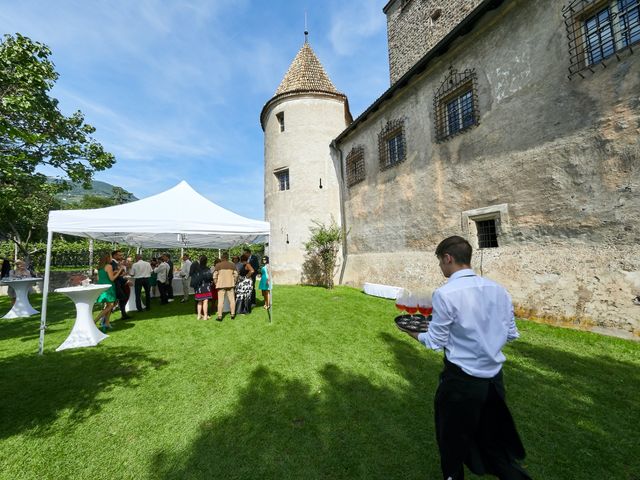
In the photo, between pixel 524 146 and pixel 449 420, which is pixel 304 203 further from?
pixel 449 420

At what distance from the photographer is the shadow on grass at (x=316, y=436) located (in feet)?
7.82

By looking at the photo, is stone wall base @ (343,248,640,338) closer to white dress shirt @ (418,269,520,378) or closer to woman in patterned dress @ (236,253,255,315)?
white dress shirt @ (418,269,520,378)

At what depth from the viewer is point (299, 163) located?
619 inches

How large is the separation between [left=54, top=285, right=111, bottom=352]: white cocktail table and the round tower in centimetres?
987

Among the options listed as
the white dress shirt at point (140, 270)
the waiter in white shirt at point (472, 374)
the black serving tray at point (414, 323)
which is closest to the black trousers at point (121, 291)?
the white dress shirt at point (140, 270)

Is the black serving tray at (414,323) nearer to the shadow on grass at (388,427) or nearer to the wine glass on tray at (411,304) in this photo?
the wine glass on tray at (411,304)

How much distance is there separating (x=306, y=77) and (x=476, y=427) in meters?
18.6

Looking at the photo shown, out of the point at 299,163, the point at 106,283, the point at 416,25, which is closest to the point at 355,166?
the point at 299,163

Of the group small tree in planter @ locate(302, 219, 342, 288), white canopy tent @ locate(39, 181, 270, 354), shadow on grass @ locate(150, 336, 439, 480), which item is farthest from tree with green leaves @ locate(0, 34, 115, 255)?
small tree in planter @ locate(302, 219, 342, 288)

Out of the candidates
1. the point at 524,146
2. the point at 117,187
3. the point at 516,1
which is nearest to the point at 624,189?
the point at 524,146

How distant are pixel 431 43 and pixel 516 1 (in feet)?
24.8

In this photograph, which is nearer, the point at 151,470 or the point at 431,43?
the point at 151,470

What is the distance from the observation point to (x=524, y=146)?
6652 mm

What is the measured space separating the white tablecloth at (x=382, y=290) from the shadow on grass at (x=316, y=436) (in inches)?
245
